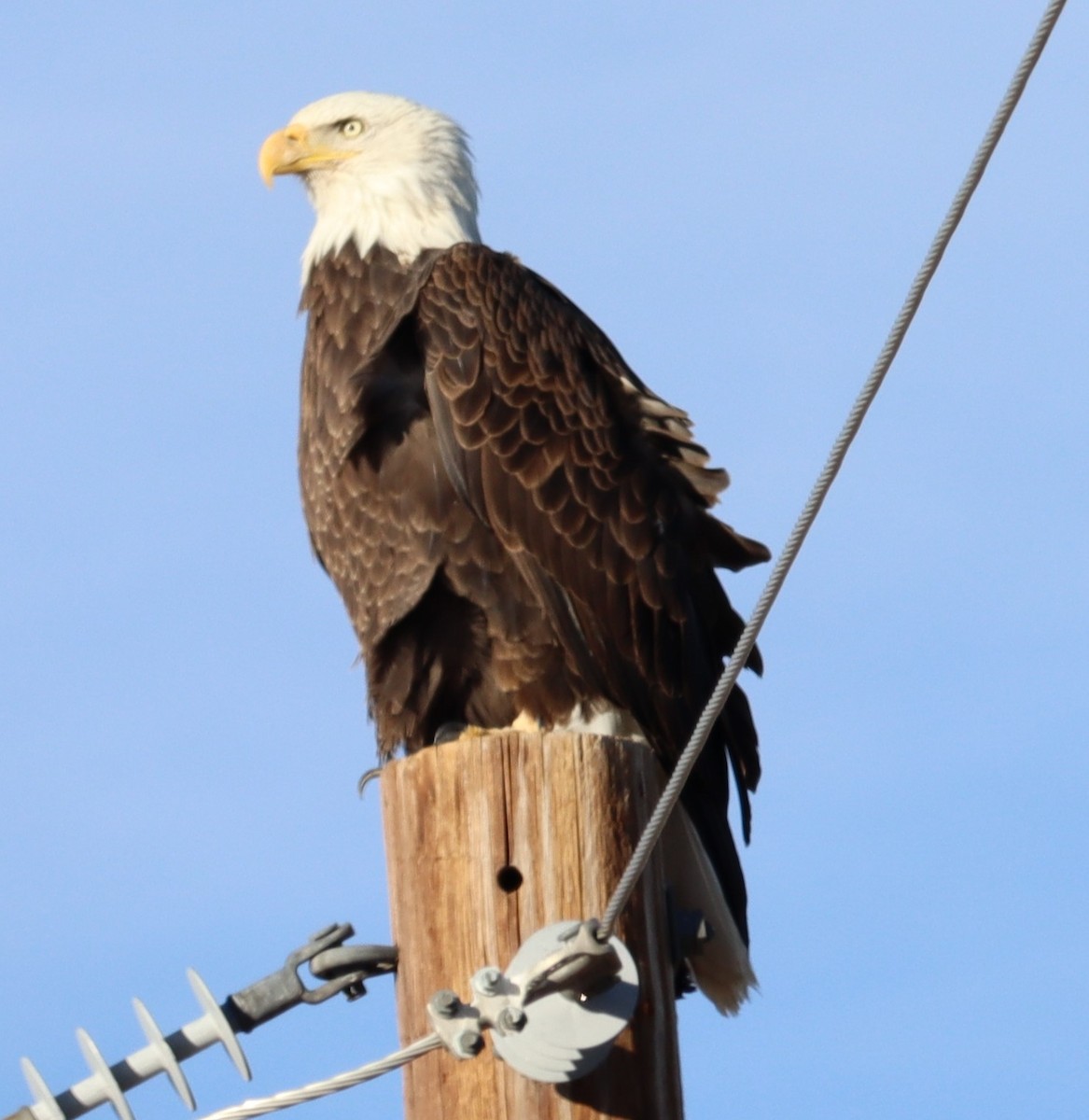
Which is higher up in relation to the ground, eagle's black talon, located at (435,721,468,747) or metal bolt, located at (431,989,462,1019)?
eagle's black talon, located at (435,721,468,747)

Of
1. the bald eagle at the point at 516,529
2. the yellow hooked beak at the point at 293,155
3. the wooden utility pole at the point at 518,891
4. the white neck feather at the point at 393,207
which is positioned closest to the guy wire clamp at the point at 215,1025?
the wooden utility pole at the point at 518,891

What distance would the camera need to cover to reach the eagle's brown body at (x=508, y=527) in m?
5.39

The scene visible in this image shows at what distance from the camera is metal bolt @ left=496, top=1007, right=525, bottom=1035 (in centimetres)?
325

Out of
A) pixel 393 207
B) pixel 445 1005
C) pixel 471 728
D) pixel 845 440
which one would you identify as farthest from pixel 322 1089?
pixel 393 207

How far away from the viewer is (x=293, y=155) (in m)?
6.57

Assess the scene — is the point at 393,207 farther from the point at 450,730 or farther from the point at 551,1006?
the point at 551,1006

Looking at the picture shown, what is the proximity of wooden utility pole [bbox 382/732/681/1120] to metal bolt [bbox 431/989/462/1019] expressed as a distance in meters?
0.10

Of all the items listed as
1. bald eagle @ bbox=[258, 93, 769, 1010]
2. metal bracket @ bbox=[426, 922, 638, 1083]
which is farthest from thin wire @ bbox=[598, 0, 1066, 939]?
bald eagle @ bbox=[258, 93, 769, 1010]

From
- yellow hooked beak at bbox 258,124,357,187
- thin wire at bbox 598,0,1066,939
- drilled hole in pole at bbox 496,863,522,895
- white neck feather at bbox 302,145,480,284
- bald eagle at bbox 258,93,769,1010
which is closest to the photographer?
thin wire at bbox 598,0,1066,939

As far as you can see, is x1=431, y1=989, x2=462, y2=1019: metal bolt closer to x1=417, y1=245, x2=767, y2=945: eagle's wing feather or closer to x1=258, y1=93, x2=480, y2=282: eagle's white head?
x1=417, y1=245, x2=767, y2=945: eagle's wing feather

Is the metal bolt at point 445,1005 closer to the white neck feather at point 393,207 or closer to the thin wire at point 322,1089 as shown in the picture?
the thin wire at point 322,1089

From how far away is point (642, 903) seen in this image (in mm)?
3510

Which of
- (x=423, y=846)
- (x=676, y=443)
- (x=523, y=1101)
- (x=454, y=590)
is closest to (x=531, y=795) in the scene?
(x=423, y=846)

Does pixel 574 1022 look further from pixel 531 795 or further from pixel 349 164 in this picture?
pixel 349 164
